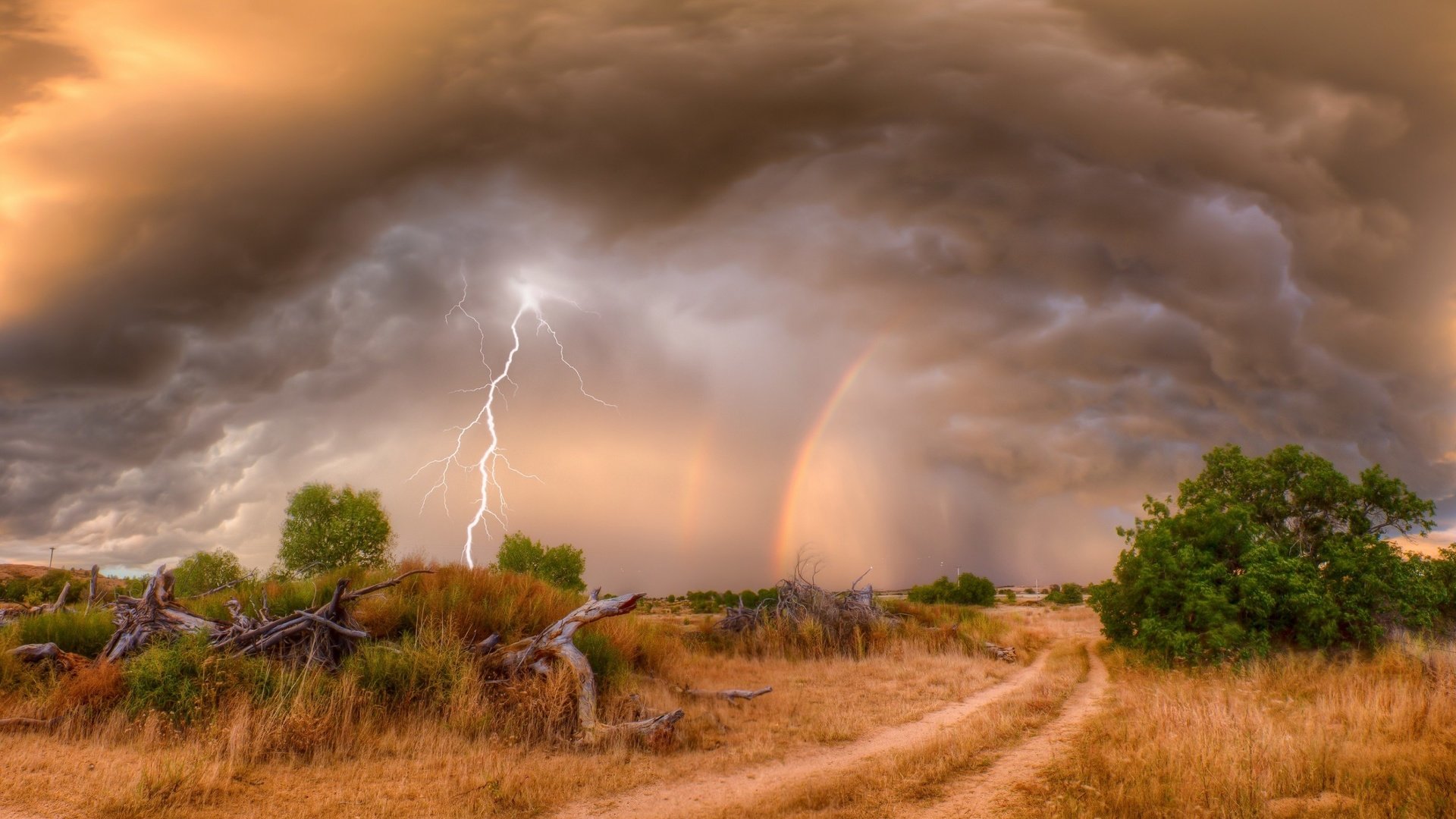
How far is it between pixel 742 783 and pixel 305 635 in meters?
8.29

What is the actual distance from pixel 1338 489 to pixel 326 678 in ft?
72.8

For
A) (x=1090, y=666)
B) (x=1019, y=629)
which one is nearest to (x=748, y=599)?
(x=1019, y=629)

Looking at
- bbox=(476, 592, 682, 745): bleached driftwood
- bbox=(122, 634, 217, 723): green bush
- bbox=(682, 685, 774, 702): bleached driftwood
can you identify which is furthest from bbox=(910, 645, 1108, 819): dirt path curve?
bbox=(122, 634, 217, 723): green bush

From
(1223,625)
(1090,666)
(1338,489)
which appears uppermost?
(1338,489)

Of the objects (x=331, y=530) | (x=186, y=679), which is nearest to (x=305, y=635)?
(x=186, y=679)

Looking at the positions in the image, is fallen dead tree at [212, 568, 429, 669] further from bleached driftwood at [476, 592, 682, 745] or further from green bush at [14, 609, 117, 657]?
green bush at [14, 609, 117, 657]

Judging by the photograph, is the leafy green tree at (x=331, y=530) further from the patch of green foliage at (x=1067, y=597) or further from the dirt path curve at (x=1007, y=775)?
the patch of green foliage at (x=1067, y=597)

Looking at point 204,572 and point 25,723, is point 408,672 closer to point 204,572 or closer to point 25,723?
point 25,723

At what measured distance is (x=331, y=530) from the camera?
39562 millimetres

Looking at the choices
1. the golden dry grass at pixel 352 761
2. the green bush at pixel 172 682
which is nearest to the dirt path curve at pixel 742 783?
the golden dry grass at pixel 352 761

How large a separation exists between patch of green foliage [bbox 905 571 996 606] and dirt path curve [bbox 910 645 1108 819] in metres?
42.9

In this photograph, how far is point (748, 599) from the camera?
3944 centimetres

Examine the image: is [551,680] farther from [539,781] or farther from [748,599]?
[748,599]

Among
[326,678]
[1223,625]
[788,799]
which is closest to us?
[788,799]
